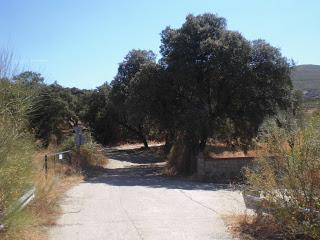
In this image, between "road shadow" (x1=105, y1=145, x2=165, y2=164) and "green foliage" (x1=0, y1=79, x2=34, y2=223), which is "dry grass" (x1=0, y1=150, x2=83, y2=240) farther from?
"road shadow" (x1=105, y1=145, x2=165, y2=164)

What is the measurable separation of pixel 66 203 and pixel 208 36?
15099 millimetres

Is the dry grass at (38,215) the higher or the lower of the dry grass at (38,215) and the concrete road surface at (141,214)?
the higher

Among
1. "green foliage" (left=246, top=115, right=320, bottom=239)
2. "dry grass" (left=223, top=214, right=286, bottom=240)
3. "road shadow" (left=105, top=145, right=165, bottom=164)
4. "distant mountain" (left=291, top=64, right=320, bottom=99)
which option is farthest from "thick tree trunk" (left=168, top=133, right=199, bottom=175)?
"distant mountain" (left=291, top=64, right=320, bottom=99)

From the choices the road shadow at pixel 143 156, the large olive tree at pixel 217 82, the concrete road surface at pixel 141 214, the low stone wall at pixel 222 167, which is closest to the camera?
the concrete road surface at pixel 141 214

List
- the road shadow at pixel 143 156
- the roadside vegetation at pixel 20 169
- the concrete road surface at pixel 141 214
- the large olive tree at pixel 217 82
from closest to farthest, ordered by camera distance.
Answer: the roadside vegetation at pixel 20 169
the concrete road surface at pixel 141 214
the large olive tree at pixel 217 82
the road shadow at pixel 143 156

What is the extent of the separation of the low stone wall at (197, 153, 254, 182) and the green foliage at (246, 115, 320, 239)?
15.2 metres

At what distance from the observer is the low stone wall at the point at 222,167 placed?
24562 mm

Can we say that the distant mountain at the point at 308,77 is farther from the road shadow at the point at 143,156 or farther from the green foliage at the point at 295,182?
the green foliage at the point at 295,182

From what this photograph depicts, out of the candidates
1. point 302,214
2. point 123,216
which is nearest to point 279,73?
point 123,216

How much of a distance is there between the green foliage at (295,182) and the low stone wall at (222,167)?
49.7 ft

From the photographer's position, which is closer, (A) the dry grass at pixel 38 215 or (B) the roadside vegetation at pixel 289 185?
(A) the dry grass at pixel 38 215

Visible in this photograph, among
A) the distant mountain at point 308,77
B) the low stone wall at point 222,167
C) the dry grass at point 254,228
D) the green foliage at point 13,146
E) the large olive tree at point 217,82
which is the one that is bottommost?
the dry grass at point 254,228

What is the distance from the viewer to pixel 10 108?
9789 millimetres

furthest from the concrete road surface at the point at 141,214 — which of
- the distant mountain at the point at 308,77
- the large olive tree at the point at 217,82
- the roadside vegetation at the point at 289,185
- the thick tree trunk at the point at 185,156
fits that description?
the distant mountain at the point at 308,77
